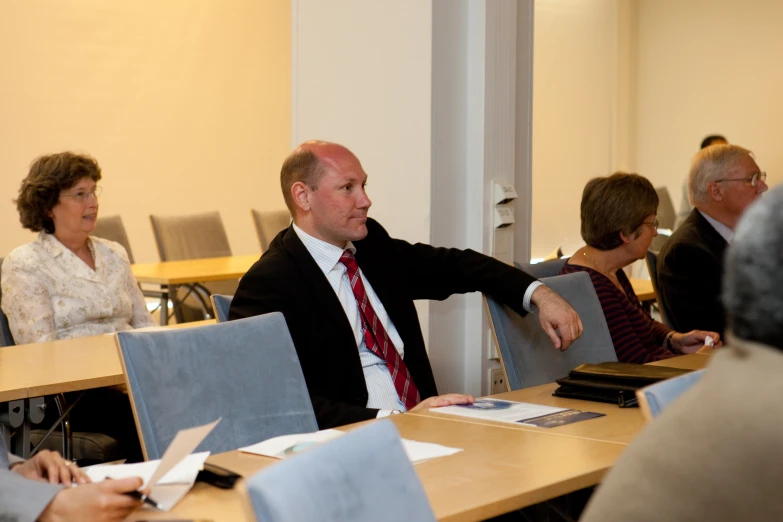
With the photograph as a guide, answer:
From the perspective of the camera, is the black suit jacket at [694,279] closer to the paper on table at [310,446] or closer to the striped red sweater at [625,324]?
the striped red sweater at [625,324]

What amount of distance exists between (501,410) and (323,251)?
0.93m

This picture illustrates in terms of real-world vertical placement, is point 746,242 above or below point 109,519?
above

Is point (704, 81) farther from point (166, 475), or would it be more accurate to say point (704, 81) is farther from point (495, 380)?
point (166, 475)

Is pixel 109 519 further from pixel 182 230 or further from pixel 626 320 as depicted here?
pixel 182 230

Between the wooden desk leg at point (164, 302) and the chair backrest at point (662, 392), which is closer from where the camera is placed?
the chair backrest at point (662, 392)

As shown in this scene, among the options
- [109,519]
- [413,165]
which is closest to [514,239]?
[413,165]

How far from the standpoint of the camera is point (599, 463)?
6.92ft

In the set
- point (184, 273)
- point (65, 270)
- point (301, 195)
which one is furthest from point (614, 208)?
point (184, 273)

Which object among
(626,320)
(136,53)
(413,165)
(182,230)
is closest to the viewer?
(626,320)

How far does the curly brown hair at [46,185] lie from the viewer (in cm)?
449

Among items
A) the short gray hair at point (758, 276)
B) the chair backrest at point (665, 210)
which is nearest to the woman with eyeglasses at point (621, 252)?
the short gray hair at point (758, 276)

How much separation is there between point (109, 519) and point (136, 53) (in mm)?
7619

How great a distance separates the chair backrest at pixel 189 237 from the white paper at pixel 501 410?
473 centimetres

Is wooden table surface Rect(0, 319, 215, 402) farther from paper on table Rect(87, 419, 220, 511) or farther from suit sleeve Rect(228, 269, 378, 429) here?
paper on table Rect(87, 419, 220, 511)
